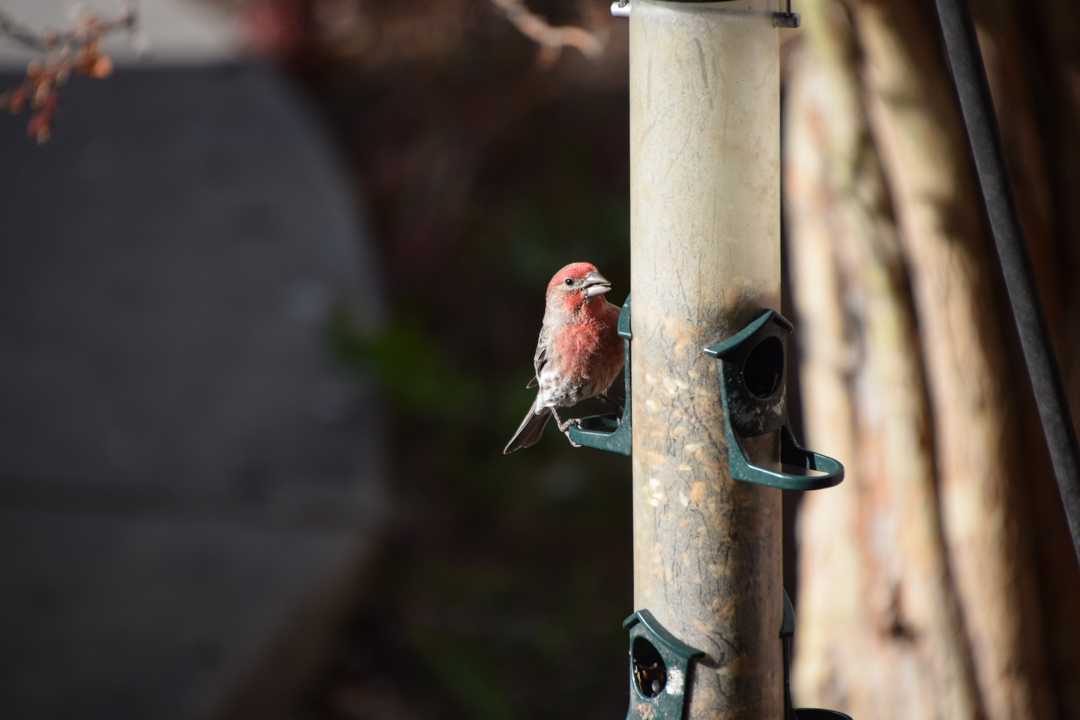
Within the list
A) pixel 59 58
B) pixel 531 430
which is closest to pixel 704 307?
pixel 531 430

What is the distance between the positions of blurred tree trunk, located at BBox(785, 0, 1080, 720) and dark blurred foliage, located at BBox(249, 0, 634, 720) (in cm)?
107

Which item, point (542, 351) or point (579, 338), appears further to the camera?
point (542, 351)

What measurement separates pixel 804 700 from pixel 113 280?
15.6 feet

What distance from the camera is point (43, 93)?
2.19 meters

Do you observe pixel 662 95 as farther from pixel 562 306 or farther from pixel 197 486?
pixel 197 486

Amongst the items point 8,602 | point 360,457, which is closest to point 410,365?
point 360,457

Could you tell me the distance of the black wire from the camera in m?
1.30

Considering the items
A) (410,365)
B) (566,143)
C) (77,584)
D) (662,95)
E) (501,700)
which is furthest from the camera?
(566,143)

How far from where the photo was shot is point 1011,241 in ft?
4.35

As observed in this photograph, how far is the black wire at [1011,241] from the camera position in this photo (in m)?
1.30

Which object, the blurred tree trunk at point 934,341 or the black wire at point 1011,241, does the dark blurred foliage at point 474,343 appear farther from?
the black wire at point 1011,241

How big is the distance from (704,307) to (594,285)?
401 mm

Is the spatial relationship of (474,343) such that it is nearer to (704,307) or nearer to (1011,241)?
(704,307)

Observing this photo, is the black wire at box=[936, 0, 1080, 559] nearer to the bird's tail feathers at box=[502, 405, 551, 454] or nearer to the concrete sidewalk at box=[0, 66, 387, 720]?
the bird's tail feathers at box=[502, 405, 551, 454]
